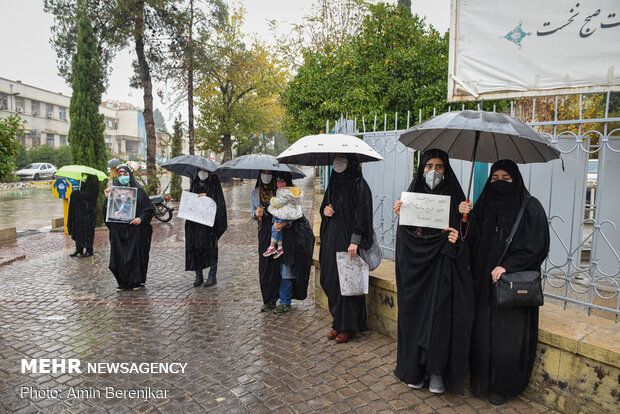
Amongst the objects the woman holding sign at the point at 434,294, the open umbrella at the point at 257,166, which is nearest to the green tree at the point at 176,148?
the open umbrella at the point at 257,166

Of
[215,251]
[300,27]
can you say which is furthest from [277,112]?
[215,251]

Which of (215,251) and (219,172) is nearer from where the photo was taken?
(219,172)

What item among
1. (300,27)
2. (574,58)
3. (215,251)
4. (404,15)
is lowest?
(215,251)

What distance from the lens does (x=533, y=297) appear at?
281 cm

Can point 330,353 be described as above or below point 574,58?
below

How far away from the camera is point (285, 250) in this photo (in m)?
4.91

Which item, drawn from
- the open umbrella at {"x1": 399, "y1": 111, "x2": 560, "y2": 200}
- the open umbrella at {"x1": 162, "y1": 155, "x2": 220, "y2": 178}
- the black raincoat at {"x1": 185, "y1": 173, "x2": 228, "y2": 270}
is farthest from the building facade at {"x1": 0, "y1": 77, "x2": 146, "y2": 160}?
the open umbrella at {"x1": 399, "y1": 111, "x2": 560, "y2": 200}

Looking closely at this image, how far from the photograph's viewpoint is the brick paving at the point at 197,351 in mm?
3168

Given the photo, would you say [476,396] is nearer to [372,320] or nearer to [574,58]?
[372,320]

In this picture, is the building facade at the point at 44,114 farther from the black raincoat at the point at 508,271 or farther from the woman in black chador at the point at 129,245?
the black raincoat at the point at 508,271

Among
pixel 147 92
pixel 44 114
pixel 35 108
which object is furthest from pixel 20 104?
pixel 147 92

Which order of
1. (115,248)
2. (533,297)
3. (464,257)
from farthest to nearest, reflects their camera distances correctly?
(115,248) → (464,257) → (533,297)

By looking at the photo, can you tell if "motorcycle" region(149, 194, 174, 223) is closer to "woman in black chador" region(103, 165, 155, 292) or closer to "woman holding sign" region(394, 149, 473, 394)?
"woman in black chador" region(103, 165, 155, 292)

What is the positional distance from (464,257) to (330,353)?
1.65 metres
